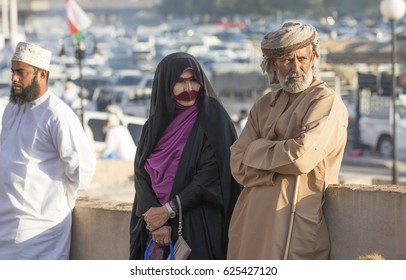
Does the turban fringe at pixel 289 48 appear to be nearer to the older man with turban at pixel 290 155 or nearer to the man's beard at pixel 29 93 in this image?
the older man with turban at pixel 290 155

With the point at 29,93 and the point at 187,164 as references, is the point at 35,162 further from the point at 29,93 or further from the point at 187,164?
the point at 187,164

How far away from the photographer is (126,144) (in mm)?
16625

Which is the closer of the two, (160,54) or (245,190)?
(245,190)

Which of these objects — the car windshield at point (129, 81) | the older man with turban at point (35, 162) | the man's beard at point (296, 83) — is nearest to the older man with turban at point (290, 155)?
the man's beard at point (296, 83)

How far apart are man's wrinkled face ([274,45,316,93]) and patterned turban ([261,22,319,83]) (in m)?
0.03

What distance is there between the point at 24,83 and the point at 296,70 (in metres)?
1.85

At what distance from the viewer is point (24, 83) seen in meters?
5.92

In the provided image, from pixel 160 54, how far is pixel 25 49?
2375 inches

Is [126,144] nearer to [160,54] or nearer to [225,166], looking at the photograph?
[225,166]

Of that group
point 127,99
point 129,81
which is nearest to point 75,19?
point 127,99

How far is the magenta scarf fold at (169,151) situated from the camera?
16.7 feet

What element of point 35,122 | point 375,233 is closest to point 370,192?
point 375,233

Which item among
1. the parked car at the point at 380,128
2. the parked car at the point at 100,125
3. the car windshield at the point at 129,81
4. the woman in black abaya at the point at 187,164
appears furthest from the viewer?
the car windshield at the point at 129,81
